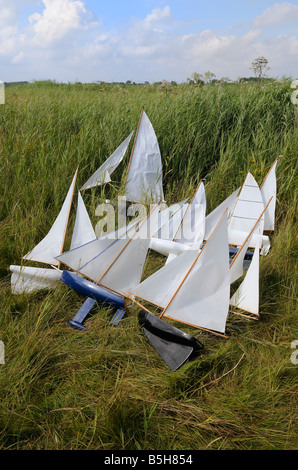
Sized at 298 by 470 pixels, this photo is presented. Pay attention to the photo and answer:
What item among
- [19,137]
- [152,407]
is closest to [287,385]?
[152,407]

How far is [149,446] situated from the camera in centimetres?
161

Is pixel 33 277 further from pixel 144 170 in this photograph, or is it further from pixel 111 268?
pixel 144 170

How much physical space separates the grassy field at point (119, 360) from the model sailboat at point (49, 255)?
74 millimetres

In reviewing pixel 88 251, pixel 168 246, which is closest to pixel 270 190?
pixel 168 246

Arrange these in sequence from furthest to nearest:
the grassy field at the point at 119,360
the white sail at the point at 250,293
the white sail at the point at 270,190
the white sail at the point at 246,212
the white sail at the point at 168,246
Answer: the white sail at the point at 270,190, the white sail at the point at 246,212, the white sail at the point at 168,246, the white sail at the point at 250,293, the grassy field at the point at 119,360

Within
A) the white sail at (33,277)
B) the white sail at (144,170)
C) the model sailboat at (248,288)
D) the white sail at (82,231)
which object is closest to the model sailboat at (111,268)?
the white sail at (33,277)

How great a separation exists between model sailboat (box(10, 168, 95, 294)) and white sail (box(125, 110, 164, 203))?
752 mm

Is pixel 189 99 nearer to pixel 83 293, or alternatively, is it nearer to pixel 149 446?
pixel 83 293

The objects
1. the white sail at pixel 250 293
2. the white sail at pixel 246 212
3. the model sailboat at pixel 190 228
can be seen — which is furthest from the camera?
the white sail at pixel 246 212

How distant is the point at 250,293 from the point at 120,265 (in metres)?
0.82

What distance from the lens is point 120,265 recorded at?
7.76ft

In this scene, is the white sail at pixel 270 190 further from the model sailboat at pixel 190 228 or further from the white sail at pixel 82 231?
the white sail at pixel 82 231

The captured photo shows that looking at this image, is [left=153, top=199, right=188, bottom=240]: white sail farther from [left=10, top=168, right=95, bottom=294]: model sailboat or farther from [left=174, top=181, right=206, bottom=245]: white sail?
[left=10, top=168, right=95, bottom=294]: model sailboat

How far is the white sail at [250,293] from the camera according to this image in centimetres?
221
